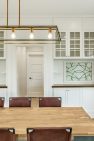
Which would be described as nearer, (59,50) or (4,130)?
(4,130)

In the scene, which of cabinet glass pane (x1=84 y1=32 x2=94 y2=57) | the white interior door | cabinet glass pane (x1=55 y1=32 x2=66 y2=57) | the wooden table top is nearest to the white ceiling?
cabinet glass pane (x1=84 y1=32 x2=94 y2=57)

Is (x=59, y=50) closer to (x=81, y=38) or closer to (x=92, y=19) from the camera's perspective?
(x=81, y=38)

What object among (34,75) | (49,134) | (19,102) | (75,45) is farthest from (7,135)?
(34,75)

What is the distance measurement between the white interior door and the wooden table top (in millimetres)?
5597

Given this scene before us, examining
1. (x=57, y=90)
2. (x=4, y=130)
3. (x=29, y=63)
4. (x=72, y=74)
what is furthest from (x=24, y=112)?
(x=29, y=63)

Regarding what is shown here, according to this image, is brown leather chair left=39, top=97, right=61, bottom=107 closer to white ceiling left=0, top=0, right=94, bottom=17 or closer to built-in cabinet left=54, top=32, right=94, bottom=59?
white ceiling left=0, top=0, right=94, bottom=17

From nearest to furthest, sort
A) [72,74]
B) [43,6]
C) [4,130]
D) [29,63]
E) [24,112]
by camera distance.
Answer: [4,130] < [24,112] < [43,6] < [72,74] < [29,63]

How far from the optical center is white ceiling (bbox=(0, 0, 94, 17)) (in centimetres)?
453

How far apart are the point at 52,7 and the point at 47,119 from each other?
9.92ft

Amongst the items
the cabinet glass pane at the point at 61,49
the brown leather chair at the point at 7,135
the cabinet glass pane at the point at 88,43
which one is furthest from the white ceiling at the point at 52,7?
the brown leather chair at the point at 7,135

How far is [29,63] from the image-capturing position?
349 inches

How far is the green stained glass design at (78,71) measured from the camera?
6230 millimetres

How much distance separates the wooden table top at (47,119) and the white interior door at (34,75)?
18.4 feet

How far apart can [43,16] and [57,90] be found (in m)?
1.95
